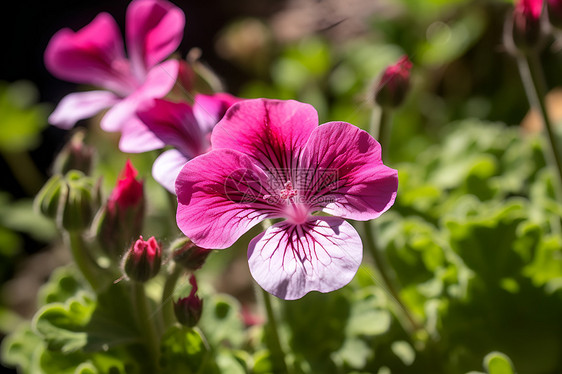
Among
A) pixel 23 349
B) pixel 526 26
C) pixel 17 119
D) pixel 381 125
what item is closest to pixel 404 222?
pixel 381 125

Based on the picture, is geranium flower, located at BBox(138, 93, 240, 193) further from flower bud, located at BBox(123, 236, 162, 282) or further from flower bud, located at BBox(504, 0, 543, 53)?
flower bud, located at BBox(504, 0, 543, 53)

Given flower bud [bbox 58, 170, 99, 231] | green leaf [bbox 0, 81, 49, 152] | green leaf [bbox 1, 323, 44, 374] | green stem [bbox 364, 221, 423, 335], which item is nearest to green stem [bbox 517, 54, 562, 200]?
green stem [bbox 364, 221, 423, 335]

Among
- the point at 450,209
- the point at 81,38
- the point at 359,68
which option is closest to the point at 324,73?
the point at 359,68

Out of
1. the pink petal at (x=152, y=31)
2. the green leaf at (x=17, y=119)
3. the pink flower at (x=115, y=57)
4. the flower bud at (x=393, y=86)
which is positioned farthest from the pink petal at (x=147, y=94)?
the green leaf at (x=17, y=119)

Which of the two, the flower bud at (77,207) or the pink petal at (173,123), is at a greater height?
the pink petal at (173,123)

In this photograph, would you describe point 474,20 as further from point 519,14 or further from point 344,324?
point 344,324

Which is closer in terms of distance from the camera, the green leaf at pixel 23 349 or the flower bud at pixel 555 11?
the flower bud at pixel 555 11

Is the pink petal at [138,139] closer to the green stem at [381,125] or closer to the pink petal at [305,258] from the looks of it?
the pink petal at [305,258]
